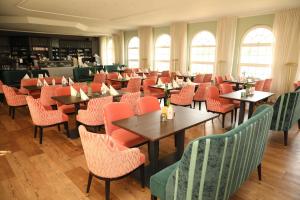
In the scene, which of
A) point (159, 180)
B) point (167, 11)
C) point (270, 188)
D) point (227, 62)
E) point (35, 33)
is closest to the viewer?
point (159, 180)

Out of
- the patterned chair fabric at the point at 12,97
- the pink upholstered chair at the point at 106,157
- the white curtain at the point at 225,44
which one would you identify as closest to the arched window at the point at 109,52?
the white curtain at the point at 225,44

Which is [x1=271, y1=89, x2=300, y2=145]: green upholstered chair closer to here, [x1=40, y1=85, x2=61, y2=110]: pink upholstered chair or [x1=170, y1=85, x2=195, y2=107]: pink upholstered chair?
[x1=170, y1=85, x2=195, y2=107]: pink upholstered chair

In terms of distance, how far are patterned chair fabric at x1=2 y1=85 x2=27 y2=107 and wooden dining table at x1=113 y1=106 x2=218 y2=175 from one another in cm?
362

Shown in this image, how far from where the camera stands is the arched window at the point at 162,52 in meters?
10.4

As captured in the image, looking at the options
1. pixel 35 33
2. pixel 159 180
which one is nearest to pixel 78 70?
pixel 35 33

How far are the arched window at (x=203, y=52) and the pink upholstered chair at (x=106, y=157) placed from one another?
287 inches

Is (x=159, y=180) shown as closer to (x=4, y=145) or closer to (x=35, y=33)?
(x=4, y=145)

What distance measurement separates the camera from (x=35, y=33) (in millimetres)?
11586

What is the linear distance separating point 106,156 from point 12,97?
4.03 metres

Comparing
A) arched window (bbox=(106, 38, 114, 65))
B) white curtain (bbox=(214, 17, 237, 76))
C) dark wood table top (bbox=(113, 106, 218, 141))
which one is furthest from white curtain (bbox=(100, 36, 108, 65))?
dark wood table top (bbox=(113, 106, 218, 141))

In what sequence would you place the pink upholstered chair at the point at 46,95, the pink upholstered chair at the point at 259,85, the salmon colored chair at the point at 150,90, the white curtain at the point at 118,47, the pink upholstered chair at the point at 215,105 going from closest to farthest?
the pink upholstered chair at the point at 215,105, the pink upholstered chair at the point at 46,95, the pink upholstered chair at the point at 259,85, the salmon colored chair at the point at 150,90, the white curtain at the point at 118,47

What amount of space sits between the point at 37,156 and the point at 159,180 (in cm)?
231

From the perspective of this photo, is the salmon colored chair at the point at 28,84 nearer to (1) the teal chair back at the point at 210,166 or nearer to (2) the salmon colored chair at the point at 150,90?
(2) the salmon colored chair at the point at 150,90

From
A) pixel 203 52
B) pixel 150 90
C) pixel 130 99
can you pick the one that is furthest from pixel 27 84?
pixel 203 52
